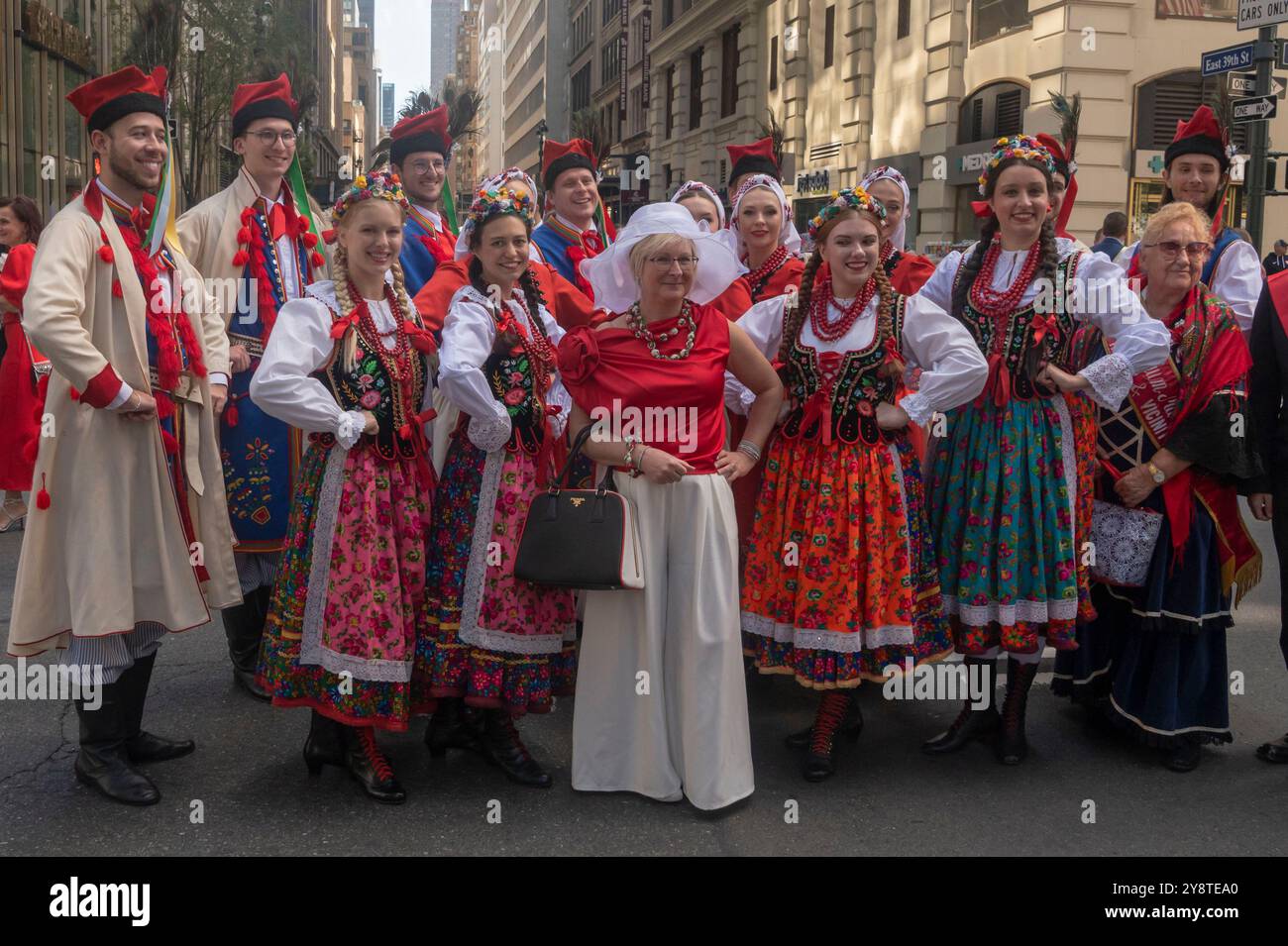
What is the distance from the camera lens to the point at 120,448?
3.90 meters

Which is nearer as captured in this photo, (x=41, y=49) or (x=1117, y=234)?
(x=1117, y=234)

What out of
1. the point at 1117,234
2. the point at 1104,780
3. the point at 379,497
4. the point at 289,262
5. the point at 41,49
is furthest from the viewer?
the point at 41,49

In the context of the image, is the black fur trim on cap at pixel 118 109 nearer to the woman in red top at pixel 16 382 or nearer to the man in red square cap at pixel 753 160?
the woman in red top at pixel 16 382

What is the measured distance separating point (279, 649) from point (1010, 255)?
3016mm

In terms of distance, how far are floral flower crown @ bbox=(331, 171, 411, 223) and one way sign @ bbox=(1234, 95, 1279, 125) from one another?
9.65 m

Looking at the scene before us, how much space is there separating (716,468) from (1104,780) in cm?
185

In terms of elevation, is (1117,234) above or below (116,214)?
above

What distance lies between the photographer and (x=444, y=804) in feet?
12.9

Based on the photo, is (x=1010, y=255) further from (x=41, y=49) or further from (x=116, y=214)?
(x=41, y=49)

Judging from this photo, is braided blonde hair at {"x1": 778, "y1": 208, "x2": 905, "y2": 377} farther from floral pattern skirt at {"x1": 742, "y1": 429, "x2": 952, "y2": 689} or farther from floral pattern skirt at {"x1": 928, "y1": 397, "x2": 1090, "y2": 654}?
floral pattern skirt at {"x1": 928, "y1": 397, "x2": 1090, "y2": 654}

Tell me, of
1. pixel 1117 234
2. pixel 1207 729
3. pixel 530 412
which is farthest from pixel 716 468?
pixel 1117 234

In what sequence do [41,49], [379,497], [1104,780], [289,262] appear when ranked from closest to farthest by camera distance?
[379,497] → [1104,780] → [289,262] → [41,49]

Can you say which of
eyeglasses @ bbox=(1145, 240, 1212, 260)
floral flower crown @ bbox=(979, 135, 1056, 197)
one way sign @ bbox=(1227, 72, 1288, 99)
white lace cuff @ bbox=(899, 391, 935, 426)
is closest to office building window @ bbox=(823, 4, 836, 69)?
one way sign @ bbox=(1227, 72, 1288, 99)

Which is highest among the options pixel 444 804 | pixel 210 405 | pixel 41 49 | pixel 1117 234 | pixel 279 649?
pixel 41 49
